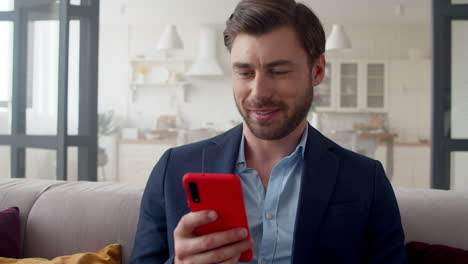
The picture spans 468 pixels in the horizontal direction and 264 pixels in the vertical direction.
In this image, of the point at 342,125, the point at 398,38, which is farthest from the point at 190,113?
the point at 398,38

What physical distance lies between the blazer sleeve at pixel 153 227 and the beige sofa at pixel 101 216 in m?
0.27

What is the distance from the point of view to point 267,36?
39.1 inches

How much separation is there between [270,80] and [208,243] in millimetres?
410

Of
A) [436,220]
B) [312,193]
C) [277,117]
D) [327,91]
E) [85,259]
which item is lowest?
[85,259]

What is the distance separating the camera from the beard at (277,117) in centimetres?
98

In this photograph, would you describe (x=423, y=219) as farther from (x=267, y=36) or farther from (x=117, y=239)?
(x=117, y=239)

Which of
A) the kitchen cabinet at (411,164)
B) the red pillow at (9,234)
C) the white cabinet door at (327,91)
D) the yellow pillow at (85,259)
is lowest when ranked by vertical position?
the kitchen cabinet at (411,164)

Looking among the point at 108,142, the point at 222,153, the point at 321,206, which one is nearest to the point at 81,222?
the point at 222,153

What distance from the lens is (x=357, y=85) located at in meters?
6.72

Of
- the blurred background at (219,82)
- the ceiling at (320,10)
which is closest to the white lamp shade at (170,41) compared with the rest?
the blurred background at (219,82)

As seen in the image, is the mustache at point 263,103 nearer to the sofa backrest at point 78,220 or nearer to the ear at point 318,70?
the ear at point 318,70

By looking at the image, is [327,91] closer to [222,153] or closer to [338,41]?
[338,41]

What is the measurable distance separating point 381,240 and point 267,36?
21.3 inches

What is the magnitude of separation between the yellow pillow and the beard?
0.58 meters
